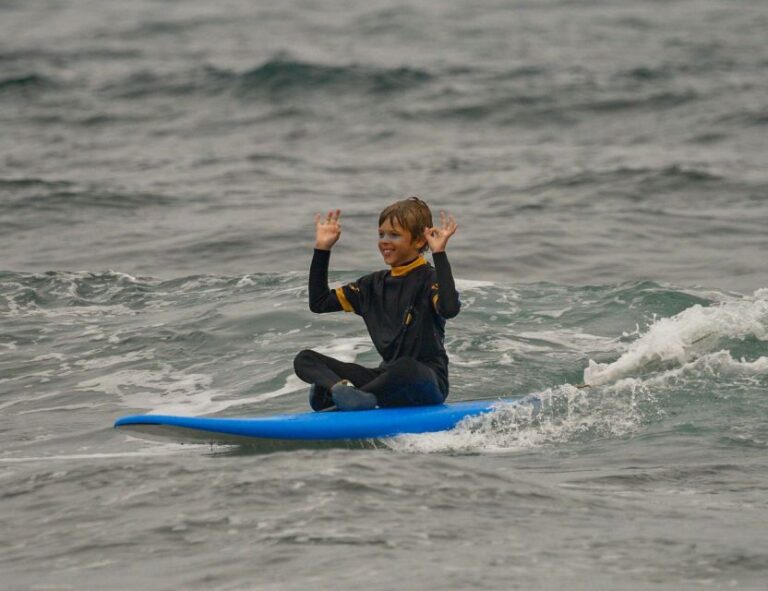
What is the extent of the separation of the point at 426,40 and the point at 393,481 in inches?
1024

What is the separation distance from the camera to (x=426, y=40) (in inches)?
1240

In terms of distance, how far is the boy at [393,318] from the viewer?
796 centimetres

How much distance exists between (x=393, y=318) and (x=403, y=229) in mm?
569

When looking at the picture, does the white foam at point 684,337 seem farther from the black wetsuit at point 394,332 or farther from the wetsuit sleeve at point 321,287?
the wetsuit sleeve at point 321,287

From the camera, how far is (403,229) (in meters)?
7.93

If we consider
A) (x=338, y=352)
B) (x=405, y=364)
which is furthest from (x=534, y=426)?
(x=338, y=352)

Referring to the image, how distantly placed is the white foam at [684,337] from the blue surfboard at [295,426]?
189 cm

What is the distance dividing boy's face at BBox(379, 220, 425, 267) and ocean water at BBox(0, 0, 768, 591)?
109 centimetres

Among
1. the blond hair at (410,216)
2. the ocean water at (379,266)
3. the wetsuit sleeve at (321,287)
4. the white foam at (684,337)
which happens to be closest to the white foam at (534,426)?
the ocean water at (379,266)

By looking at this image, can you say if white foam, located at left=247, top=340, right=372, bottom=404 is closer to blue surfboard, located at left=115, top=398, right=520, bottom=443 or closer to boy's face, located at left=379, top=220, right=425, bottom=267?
blue surfboard, located at left=115, top=398, right=520, bottom=443

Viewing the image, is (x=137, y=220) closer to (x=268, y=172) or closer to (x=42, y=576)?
(x=268, y=172)

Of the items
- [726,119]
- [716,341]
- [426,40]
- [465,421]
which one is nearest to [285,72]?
[426,40]

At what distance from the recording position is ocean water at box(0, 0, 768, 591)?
5758mm

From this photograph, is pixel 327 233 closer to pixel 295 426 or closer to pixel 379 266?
pixel 295 426
